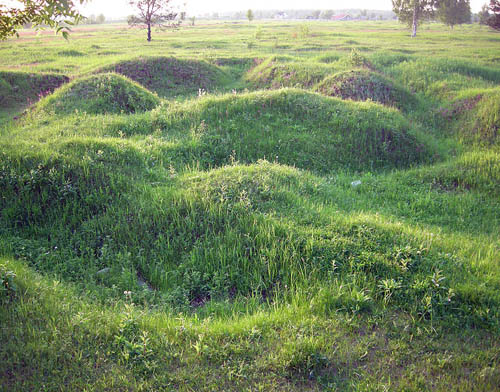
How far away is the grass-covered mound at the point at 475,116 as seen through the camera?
11.4 metres

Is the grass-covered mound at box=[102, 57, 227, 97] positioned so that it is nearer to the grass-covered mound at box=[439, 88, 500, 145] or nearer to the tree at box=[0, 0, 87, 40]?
the grass-covered mound at box=[439, 88, 500, 145]

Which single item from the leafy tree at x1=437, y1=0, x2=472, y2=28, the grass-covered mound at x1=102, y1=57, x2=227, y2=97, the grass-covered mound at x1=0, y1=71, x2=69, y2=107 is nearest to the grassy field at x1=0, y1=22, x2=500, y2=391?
the grass-covered mound at x1=0, y1=71, x2=69, y2=107

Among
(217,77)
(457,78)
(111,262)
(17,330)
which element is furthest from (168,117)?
(457,78)

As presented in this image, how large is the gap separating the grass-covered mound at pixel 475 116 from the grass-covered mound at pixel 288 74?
5.84 m

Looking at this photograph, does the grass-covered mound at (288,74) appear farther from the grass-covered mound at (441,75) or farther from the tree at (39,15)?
the tree at (39,15)

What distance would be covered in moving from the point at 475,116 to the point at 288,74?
29.5 feet

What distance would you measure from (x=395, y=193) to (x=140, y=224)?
18.5 feet

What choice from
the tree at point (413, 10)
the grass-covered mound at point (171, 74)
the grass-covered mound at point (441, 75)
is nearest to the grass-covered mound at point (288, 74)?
the grass-covered mound at point (171, 74)

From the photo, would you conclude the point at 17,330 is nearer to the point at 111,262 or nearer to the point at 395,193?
the point at 111,262

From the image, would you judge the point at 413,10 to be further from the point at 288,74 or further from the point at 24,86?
the point at 24,86

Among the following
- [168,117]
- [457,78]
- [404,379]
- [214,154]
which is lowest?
[404,379]

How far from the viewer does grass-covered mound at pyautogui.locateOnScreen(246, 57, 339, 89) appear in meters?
17.2

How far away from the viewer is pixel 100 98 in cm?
1323

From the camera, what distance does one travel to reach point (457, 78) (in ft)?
56.8
